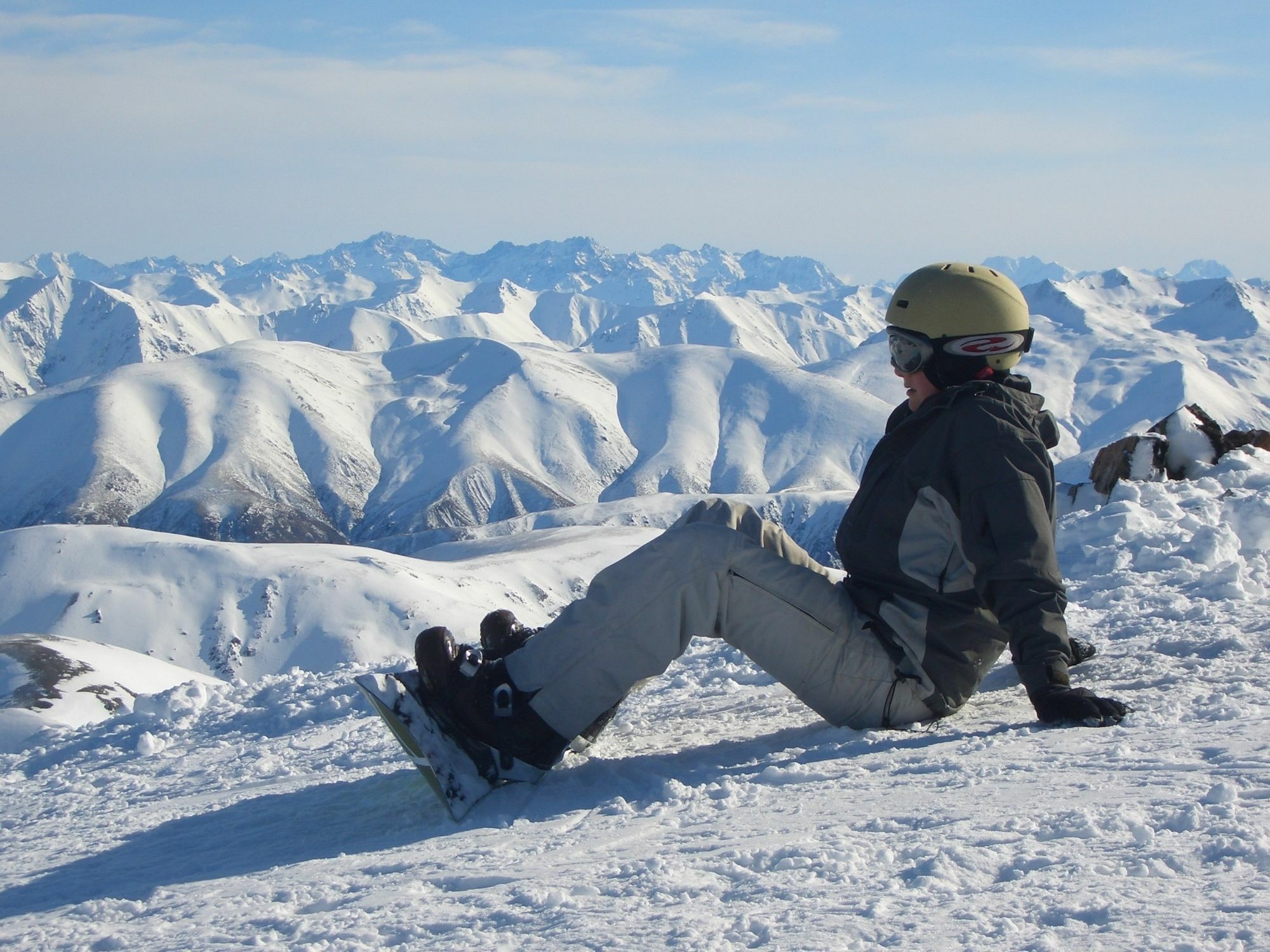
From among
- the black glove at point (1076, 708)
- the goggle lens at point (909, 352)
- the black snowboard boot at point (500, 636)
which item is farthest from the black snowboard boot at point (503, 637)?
the goggle lens at point (909, 352)

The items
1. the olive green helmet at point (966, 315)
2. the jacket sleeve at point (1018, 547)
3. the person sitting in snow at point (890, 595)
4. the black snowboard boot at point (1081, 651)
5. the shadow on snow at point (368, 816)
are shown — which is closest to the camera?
the shadow on snow at point (368, 816)

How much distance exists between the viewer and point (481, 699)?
489cm

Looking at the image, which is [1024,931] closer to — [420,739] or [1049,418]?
[420,739]

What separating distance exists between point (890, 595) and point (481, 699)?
1917mm

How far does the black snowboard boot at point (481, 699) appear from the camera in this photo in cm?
484

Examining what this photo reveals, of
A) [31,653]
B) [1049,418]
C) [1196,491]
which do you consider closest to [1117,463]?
[1196,491]

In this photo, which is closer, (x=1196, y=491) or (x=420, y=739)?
(x=420, y=739)

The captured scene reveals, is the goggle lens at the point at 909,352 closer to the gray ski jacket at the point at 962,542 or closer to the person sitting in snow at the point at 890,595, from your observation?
the person sitting in snow at the point at 890,595

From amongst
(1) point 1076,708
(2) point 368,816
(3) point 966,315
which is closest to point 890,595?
(1) point 1076,708

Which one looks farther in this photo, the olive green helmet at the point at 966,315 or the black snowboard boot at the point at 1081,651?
the black snowboard boot at the point at 1081,651

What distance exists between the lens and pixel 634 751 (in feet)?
18.9

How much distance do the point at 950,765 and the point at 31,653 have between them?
4896 cm

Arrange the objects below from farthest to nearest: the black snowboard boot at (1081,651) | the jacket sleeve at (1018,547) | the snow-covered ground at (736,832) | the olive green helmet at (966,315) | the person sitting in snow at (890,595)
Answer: the black snowboard boot at (1081,651) < the olive green helmet at (966,315) < the person sitting in snow at (890,595) < the jacket sleeve at (1018,547) < the snow-covered ground at (736,832)

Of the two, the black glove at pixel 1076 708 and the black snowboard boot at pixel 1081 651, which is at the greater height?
the black glove at pixel 1076 708
